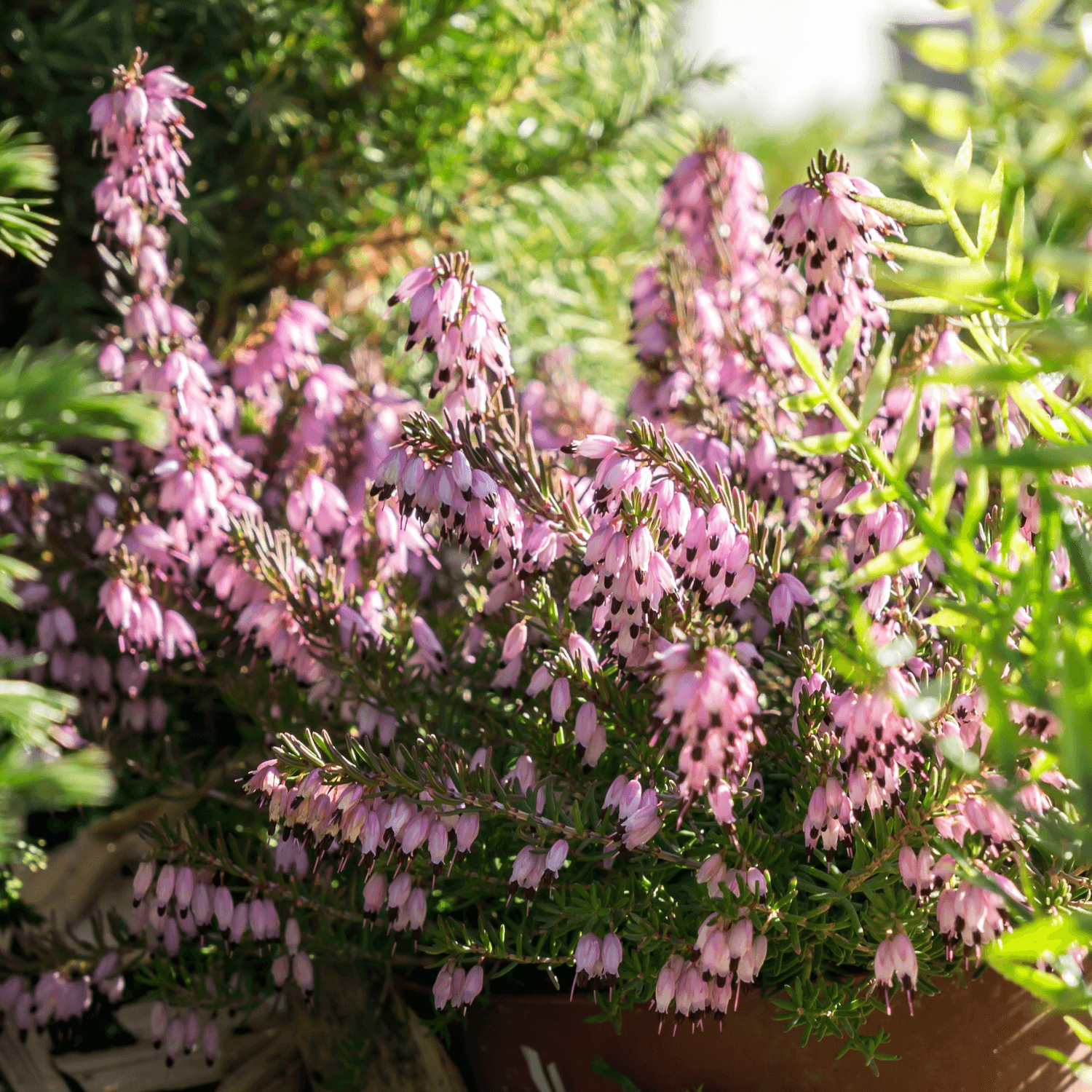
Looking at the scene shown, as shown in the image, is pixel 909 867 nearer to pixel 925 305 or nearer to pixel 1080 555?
pixel 1080 555

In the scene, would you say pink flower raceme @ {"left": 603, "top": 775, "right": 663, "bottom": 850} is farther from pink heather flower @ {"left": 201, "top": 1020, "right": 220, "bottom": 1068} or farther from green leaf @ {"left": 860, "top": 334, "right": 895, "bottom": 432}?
pink heather flower @ {"left": 201, "top": 1020, "right": 220, "bottom": 1068}

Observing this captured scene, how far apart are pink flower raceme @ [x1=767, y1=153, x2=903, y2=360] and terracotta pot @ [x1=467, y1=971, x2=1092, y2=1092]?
55 centimetres

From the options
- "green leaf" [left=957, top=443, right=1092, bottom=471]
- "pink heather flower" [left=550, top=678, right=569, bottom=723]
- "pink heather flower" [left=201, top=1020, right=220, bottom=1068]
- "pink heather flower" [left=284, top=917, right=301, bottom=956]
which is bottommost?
"pink heather flower" [left=201, top=1020, right=220, bottom=1068]

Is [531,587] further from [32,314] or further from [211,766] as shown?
[32,314]

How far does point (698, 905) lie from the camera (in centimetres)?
76

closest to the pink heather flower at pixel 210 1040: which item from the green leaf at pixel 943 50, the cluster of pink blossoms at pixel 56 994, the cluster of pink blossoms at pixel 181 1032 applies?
the cluster of pink blossoms at pixel 181 1032

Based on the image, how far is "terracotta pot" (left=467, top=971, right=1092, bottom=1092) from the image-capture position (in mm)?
829

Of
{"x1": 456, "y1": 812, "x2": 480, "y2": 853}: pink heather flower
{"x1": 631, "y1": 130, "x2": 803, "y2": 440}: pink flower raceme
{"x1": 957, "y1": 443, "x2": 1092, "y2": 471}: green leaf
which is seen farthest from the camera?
{"x1": 631, "y1": 130, "x2": 803, "y2": 440}: pink flower raceme

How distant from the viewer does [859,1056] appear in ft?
2.74

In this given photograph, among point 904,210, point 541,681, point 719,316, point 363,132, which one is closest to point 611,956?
point 541,681

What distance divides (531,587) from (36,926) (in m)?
0.75

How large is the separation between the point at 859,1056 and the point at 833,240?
0.66 metres

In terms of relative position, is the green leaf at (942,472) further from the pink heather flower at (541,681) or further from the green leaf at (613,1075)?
the green leaf at (613,1075)

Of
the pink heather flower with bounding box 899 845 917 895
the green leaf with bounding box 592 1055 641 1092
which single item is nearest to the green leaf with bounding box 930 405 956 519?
the pink heather flower with bounding box 899 845 917 895
